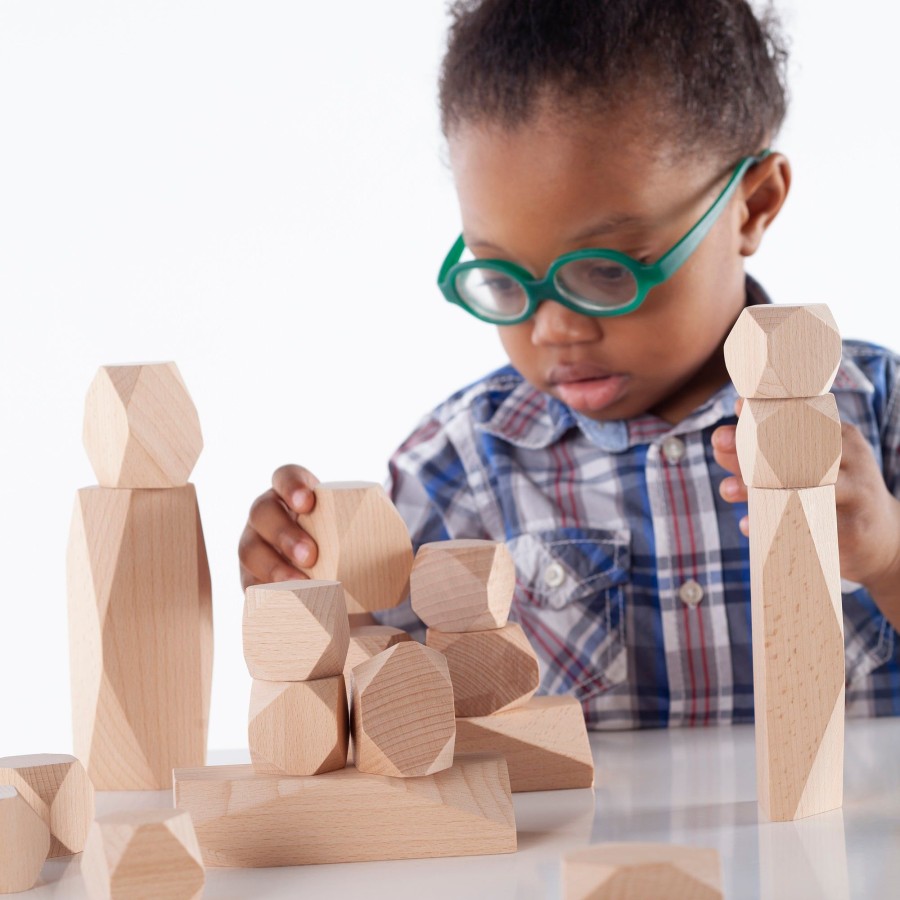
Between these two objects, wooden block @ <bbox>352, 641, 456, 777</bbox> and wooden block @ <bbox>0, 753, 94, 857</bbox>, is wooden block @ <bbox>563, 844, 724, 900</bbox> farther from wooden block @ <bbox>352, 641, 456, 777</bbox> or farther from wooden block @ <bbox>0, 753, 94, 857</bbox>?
wooden block @ <bbox>0, 753, 94, 857</bbox>

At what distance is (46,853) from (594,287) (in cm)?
53

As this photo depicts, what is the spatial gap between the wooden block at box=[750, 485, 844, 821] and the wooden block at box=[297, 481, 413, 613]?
0.20m

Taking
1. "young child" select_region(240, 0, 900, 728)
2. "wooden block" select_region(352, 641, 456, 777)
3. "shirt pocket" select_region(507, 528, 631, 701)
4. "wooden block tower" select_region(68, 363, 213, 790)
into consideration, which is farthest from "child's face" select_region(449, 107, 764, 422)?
Answer: "wooden block" select_region(352, 641, 456, 777)

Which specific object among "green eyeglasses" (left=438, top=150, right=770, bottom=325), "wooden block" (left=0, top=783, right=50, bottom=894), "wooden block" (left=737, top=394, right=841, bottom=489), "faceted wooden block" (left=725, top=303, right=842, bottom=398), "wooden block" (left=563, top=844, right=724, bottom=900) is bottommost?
"wooden block" (left=0, top=783, right=50, bottom=894)

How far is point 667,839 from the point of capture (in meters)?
0.55

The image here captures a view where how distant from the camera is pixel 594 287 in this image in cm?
89

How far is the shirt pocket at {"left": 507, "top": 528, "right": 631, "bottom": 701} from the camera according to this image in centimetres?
99

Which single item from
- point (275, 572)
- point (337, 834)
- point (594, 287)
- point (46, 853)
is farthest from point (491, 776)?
point (594, 287)

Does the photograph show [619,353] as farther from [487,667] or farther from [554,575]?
[487,667]

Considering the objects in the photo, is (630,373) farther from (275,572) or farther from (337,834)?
(337,834)

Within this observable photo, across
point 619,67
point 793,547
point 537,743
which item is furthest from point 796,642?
point 619,67

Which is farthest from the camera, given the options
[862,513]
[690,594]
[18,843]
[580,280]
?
[690,594]

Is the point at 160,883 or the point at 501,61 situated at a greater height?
the point at 501,61

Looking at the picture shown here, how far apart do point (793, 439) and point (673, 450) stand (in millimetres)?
479
